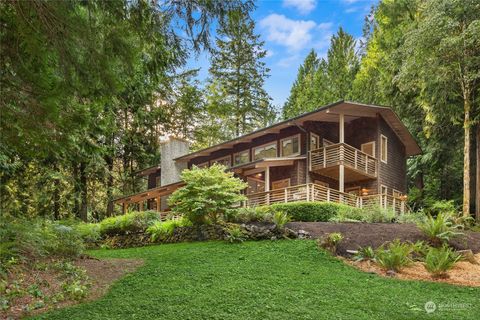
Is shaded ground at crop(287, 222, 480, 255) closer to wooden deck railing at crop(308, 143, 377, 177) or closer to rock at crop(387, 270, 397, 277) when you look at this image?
rock at crop(387, 270, 397, 277)

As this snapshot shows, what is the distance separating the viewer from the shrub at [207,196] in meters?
12.4

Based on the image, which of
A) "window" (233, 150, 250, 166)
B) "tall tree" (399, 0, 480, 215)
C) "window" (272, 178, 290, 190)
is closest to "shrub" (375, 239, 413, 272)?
"tall tree" (399, 0, 480, 215)

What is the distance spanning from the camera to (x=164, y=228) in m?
13.5

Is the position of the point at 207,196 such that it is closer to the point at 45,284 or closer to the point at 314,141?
the point at 45,284

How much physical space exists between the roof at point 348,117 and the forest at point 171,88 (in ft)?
3.58

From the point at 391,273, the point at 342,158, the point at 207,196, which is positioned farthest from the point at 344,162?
the point at 391,273

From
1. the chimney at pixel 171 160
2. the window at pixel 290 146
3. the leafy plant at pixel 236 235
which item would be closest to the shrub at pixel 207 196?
the leafy plant at pixel 236 235

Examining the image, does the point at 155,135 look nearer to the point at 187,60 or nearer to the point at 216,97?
the point at 216,97

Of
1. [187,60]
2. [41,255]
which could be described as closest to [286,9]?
[187,60]

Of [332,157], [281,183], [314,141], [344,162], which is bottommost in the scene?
[281,183]

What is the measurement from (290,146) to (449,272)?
1241 cm

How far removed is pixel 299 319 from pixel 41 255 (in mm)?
5802

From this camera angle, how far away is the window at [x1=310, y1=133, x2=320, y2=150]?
63.8 ft

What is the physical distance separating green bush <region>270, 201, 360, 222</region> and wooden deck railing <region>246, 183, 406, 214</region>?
1.04m
